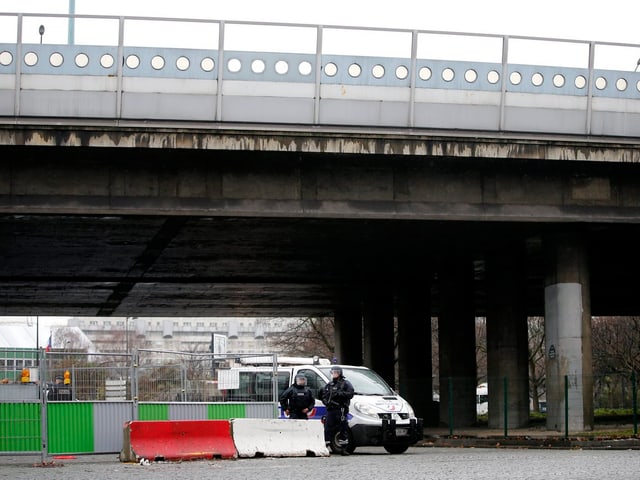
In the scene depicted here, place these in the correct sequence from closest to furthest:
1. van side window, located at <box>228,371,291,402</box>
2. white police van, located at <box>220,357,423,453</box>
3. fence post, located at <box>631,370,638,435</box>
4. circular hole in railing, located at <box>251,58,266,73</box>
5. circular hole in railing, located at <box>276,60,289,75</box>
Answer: white police van, located at <box>220,357,423,453</box>, van side window, located at <box>228,371,291,402</box>, circular hole in railing, located at <box>251,58,266,73</box>, circular hole in railing, located at <box>276,60,289,75</box>, fence post, located at <box>631,370,638,435</box>

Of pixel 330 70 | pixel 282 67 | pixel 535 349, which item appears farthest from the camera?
pixel 535 349

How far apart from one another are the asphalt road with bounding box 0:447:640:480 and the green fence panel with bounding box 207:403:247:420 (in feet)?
6.52

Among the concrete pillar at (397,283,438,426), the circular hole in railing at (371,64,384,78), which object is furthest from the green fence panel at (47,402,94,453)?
the concrete pillar at (397,283,438,426)

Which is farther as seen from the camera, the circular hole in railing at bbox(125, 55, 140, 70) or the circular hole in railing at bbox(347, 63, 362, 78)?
the circular hole in railing at bbox(347, 63, 362, 78)

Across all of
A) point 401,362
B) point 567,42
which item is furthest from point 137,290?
point 567,42

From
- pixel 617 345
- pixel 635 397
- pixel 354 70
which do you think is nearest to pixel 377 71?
pixel 354 70

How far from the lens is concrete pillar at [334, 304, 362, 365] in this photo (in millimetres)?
57031

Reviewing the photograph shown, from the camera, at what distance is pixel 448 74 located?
25.7 meters

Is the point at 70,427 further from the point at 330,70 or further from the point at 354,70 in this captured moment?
the point at 354,70

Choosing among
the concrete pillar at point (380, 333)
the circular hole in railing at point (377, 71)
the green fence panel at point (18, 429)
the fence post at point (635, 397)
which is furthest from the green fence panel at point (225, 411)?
the concrete pillar at point (380, 333)

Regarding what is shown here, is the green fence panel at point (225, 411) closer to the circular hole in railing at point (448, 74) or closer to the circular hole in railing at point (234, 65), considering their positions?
the circular hole in railing at point (234, 65)

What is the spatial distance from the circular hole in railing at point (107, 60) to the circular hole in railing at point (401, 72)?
6.16 meters

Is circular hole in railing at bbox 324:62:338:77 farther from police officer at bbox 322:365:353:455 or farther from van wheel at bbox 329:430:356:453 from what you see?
van wheel at bbox 329:430:356:453

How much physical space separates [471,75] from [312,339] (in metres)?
49.2
